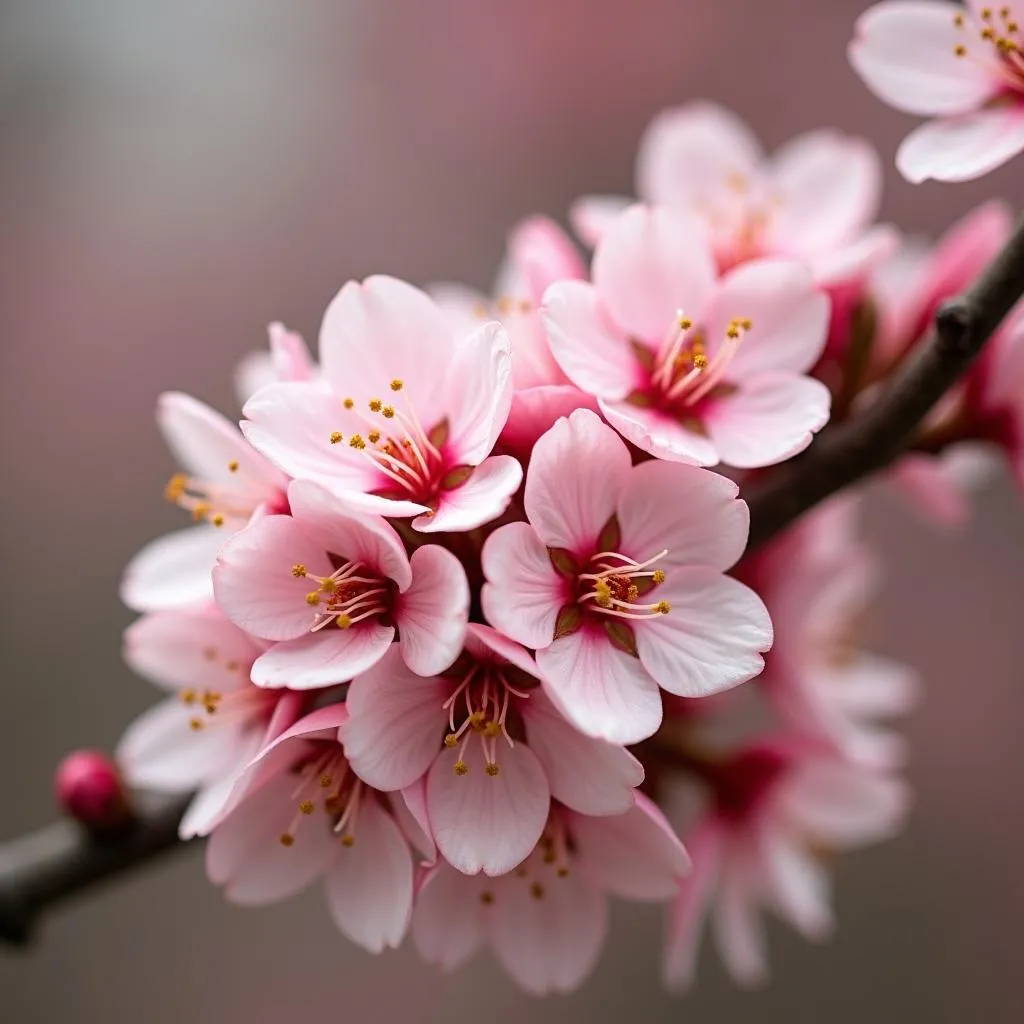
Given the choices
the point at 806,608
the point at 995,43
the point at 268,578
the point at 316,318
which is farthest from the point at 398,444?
the point at 316,318

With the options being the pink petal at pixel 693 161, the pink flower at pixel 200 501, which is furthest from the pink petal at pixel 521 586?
the pink petal at pixel 693 161

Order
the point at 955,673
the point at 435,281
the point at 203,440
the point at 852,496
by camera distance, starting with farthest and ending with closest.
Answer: the point at 435,281 → the point at 955,673 → the point at 852,496 → the point at 203,440

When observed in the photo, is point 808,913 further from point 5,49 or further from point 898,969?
point 5,49

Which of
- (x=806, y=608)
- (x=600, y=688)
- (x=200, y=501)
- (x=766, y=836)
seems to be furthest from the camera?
(x=766, y=836)

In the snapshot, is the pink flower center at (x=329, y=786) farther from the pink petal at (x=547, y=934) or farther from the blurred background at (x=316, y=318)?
the blurred background at (x=316, y=318)

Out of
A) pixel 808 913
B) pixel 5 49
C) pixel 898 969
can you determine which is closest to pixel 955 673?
pixel 898 969

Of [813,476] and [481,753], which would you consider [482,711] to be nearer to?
[481,753]
